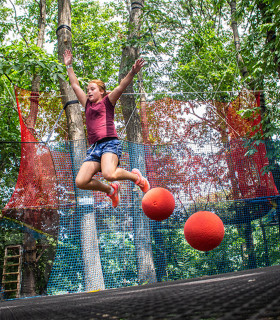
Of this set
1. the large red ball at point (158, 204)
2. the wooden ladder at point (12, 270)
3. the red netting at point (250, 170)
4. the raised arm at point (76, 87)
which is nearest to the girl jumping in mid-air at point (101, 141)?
the raised arm at point (76, 87)

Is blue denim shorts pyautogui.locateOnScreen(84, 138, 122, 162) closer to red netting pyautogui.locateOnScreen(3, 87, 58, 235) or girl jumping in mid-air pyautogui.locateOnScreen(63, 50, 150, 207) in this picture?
girl jumping in mid-air pyautogui.locateOnScreen(63, 50, 150, 207)

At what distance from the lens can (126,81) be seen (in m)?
2.59

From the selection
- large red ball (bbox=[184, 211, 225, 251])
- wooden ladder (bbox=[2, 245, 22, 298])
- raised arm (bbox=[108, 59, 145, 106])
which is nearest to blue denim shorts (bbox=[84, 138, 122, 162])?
raised arm (bbox=[108, 59, 145, 106])

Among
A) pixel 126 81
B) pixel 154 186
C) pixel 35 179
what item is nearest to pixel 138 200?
pixel 154 186

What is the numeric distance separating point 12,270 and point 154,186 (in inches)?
243

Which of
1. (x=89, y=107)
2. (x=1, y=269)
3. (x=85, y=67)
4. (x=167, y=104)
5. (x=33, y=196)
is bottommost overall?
(x=1, y=269)

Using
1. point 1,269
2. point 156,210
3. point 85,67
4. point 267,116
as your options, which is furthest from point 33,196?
point 85,67

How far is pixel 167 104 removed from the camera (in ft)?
16.8

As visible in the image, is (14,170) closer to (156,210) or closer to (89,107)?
(89,107)

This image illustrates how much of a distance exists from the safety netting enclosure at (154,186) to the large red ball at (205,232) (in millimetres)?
2049

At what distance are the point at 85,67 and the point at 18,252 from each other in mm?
6495

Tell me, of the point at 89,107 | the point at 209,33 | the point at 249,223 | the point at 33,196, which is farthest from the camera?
the point at 209,33

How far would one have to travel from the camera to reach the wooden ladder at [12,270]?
807cm

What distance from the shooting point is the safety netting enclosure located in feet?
14.2
